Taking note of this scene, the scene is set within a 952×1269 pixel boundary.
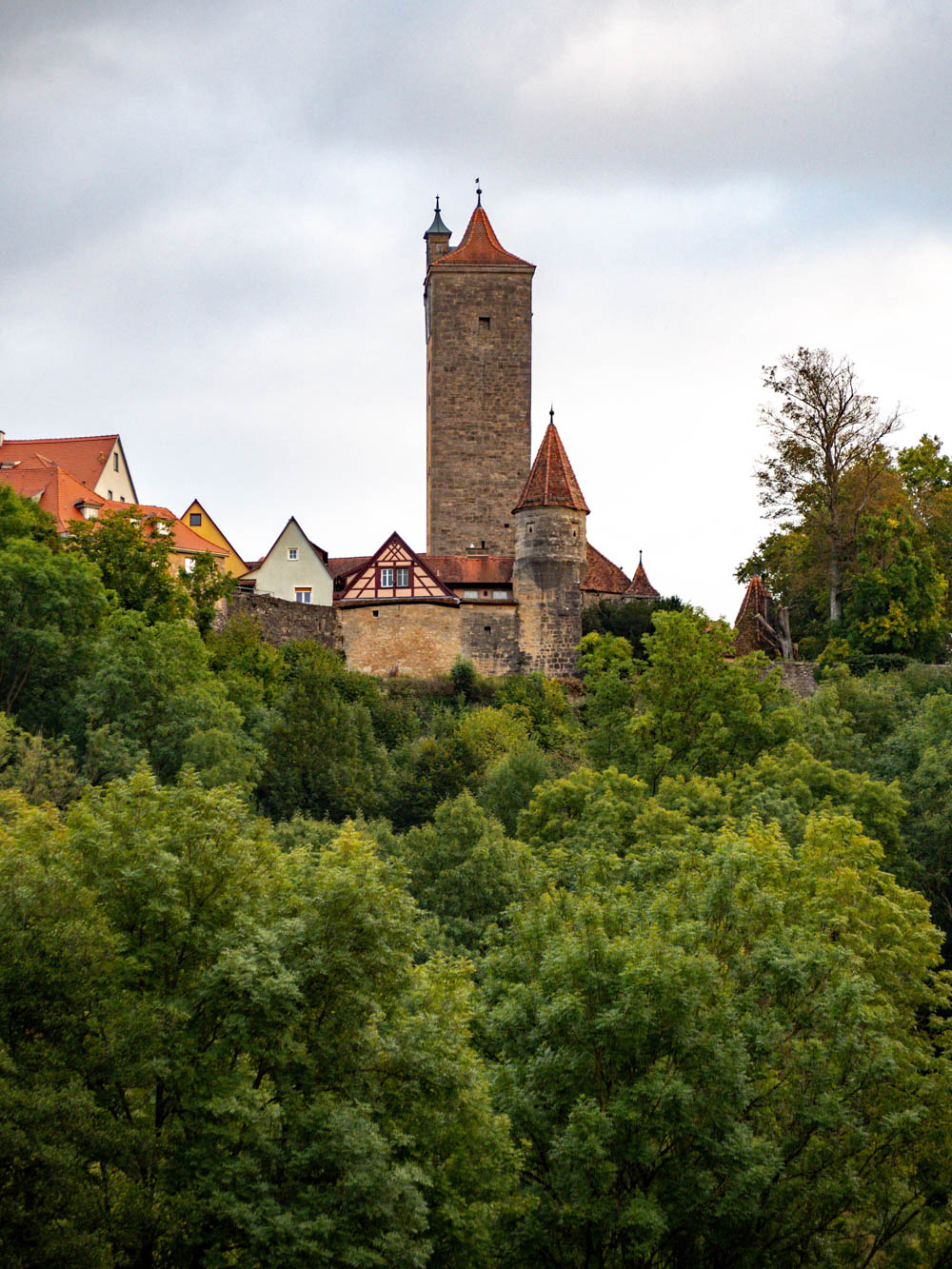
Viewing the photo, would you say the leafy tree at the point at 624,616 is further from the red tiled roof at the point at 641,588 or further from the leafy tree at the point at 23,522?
the leafy tree at the point at 23,522

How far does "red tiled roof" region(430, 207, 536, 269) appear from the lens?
65.1 meters

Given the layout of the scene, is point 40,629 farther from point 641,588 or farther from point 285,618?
point 641,588

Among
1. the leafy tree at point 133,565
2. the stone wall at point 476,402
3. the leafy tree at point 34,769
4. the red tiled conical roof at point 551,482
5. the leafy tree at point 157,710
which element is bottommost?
the leafy tree at point 34,769

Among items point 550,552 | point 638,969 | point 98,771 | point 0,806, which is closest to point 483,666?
point 550,552

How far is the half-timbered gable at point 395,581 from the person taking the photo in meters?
56.6

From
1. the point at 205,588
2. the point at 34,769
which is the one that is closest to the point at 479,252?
the point at 205,588

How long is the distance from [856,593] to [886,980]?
28.9m

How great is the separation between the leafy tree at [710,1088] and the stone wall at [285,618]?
1148 inches

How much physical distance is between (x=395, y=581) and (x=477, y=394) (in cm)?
1042

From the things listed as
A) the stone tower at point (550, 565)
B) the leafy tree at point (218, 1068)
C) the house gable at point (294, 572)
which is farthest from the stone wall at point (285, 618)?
the leafy tree at point (218, 1068)

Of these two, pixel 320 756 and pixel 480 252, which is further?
pixel 480 252

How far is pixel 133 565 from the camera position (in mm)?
50938

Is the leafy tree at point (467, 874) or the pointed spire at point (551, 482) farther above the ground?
the pointed spire at point (551, 482)

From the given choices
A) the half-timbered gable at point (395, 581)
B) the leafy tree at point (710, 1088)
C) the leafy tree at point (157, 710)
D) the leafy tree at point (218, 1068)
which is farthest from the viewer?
the half-timbered gable at point (395, 581)
